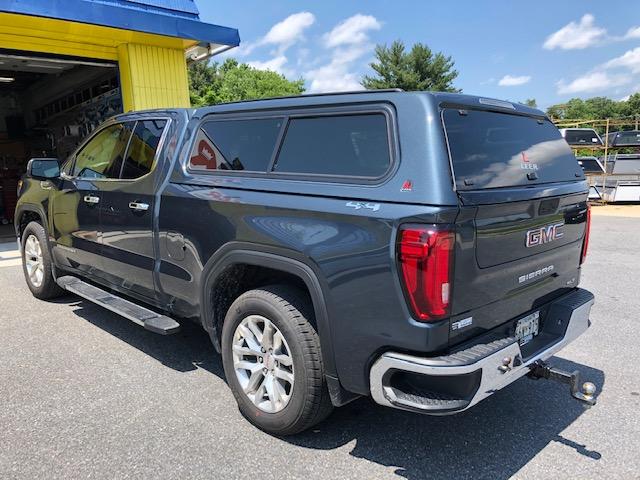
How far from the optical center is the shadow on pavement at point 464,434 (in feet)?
9.36

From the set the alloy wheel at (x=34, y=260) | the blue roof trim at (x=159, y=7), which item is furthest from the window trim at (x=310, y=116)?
the blue roof trim at (x=159, y=7)

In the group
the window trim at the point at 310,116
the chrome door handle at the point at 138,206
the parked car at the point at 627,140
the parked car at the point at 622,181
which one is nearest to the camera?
the window trim at the point at 310,116

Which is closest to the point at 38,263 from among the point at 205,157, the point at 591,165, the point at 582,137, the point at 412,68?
the point at 205,157

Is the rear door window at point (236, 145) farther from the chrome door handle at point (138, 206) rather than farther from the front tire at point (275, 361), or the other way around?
the front tire at point (275, 361)

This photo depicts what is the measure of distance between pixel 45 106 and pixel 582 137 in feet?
57.2

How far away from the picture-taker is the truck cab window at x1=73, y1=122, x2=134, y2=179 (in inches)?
176

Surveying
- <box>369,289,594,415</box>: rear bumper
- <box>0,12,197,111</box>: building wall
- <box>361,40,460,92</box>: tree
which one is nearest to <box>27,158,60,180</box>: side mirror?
<box>369,289,594,415</box>: rear bumper

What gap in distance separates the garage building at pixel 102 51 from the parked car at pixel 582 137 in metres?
12.2

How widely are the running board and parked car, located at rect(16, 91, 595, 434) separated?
0.03 m

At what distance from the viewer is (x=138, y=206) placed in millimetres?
4031

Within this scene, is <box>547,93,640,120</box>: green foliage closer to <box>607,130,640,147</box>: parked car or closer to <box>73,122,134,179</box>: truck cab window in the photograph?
<box>607,130,640,147</box>: parked car

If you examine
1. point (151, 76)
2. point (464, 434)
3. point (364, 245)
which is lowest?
point (464, 434)

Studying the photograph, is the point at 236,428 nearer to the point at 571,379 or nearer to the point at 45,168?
the point at 571,379

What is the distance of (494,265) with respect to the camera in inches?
106
